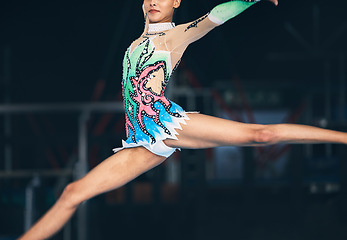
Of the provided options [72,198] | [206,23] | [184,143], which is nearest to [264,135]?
[184,143]

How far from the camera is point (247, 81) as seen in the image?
31.4 ft

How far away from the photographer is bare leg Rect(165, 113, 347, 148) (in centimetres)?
265

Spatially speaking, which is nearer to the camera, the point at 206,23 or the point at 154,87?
the point at 206,23

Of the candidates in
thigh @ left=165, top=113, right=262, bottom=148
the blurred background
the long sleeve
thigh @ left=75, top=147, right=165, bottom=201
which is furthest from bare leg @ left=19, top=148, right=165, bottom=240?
the blurred background

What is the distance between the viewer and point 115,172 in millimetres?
2811

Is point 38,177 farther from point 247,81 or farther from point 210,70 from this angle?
point 247,81

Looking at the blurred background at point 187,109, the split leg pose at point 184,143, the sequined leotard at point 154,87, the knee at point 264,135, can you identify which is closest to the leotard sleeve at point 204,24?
the sequined leotard at point 154,87

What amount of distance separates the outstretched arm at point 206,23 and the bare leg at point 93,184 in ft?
1.87

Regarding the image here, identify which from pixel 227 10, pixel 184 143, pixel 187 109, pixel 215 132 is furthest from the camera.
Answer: pixel 187 109

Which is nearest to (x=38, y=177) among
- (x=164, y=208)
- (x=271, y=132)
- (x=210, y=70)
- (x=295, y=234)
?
(x=164, y=208)

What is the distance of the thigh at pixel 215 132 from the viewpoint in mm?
2668

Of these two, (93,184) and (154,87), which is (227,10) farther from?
(93,184)

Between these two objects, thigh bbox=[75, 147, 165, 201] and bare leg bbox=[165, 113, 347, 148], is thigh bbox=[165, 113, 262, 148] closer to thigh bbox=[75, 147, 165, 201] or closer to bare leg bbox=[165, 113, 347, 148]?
bare leg bbox=[165, 113, 347, 148]

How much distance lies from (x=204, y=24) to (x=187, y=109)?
5662 mm
